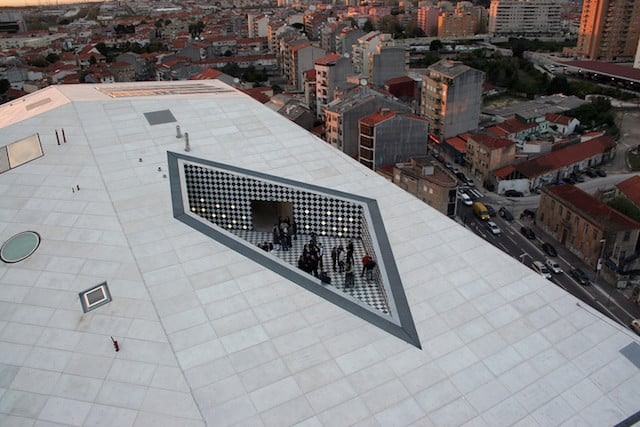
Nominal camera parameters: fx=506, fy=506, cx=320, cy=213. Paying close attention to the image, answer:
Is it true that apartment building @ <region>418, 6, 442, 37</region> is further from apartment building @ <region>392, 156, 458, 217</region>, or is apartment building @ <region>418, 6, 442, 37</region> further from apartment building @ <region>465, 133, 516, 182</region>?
apartment building @ <region>392, 156, 458, 217</region>

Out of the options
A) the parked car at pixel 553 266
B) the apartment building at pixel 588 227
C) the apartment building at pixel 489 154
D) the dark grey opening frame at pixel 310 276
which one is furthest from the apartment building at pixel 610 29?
the dark grey opening frame at pixel 310 276

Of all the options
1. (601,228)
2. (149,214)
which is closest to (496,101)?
(601,228)

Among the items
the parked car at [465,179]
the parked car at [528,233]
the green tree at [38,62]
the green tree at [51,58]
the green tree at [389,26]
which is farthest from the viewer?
the green tree at [389,26]

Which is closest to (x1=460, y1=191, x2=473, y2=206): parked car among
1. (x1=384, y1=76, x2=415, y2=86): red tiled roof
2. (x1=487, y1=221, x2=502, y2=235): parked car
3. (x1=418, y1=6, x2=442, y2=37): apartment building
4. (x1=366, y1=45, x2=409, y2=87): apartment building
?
(x1=487, y1=221, x2=502, y2=235): parked car

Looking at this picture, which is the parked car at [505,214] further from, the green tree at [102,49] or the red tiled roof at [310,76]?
the green tree at [102,49]

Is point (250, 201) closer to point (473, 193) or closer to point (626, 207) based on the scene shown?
point (473, 193)
